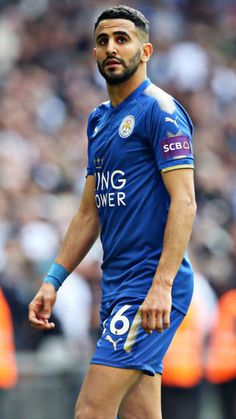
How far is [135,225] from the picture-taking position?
20.4 feet

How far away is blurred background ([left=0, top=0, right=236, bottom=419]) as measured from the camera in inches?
413

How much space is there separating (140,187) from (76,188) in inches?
283

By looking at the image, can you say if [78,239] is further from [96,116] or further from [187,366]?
[187,366]

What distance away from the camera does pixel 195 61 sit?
15.6m

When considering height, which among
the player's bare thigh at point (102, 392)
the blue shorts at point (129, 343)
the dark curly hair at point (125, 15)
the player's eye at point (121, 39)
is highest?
the dark curly hair at point (125, 15)

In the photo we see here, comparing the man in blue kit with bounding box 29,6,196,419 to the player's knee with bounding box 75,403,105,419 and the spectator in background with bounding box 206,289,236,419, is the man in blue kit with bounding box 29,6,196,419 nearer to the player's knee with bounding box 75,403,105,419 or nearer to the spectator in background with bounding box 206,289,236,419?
the player's knee with bounding box 75,403,105,419

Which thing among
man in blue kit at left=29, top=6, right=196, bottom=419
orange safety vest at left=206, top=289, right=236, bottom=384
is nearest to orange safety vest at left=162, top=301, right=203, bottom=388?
orange safety vest at left=206, top=289, right=236, bottom=384

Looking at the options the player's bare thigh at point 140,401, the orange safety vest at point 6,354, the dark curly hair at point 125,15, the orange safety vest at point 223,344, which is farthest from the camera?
the orange safety vest at point 223,344

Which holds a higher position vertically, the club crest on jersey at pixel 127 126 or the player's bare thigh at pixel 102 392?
the club crest on jersey at pixel 127 126

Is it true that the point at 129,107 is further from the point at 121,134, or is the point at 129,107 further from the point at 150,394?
the point at 150,394

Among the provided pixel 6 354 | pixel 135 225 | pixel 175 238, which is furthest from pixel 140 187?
pixel 6 354

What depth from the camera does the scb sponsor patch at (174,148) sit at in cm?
602

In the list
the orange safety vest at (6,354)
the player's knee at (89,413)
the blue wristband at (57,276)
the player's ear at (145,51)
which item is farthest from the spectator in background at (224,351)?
the player's knee at (89,413)

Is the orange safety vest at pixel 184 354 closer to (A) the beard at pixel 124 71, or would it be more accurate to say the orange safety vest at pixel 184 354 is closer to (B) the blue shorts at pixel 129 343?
(B) the blue shorts at pixel 129 343
